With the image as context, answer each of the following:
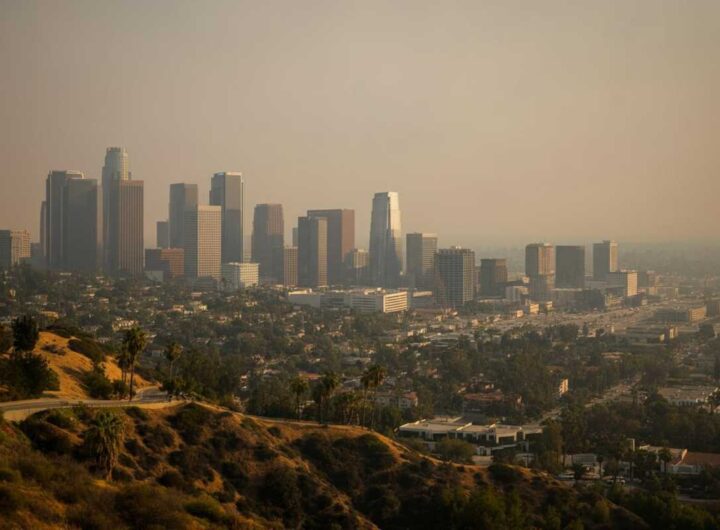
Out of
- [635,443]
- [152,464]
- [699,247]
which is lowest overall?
[635,443]

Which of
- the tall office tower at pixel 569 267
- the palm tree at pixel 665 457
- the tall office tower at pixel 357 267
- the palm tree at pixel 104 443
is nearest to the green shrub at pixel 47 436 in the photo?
the palm tree at pixel 104 443

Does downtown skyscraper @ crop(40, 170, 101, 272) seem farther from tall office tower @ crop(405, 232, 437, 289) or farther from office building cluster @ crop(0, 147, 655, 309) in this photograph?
tall office tower @ crop(405, 232, 437, 289)

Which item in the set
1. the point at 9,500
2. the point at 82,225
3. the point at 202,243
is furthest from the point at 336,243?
the point at 9,500

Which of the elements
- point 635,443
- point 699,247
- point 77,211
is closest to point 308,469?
point 635,443

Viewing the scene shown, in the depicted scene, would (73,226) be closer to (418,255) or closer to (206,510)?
(418,255)

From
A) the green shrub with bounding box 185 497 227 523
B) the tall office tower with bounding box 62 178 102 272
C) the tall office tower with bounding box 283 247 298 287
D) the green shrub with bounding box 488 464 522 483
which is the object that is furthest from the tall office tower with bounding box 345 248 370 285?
the green shrub with bounding box 185 497 227 523

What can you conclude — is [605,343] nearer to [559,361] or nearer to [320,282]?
[559,361]
